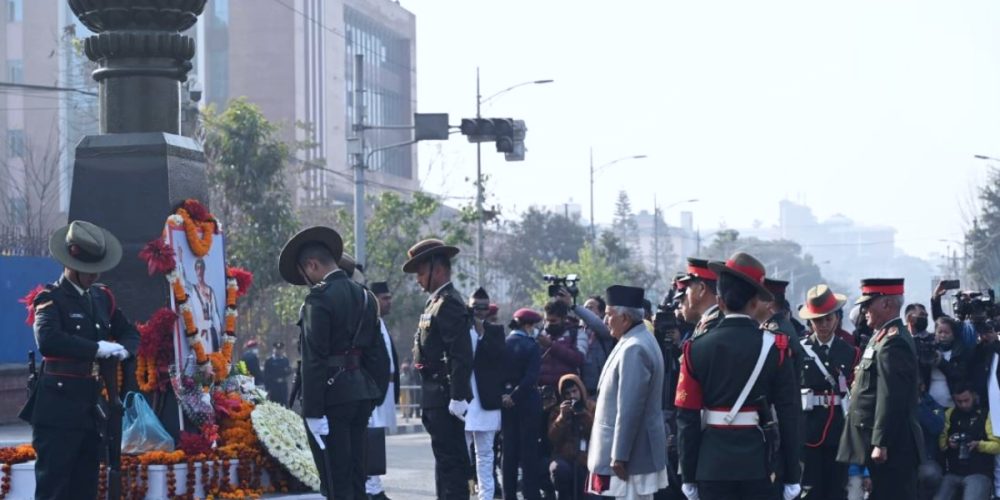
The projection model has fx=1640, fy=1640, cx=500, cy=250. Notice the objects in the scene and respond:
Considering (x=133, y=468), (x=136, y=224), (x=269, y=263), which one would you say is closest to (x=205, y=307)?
(x=136, y=224)

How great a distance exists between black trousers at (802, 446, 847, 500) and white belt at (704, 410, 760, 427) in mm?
3552

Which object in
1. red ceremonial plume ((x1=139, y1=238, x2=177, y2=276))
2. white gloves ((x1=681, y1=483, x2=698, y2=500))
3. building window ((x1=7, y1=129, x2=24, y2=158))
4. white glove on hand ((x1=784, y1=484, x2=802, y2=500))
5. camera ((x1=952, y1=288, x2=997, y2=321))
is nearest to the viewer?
white gloves ((x1=681, y1=483, x2=698, y2=500))

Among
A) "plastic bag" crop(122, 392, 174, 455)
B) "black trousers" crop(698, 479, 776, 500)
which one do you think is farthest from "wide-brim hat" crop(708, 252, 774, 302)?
"plastic bag" crop(122, 392, 174, 455)

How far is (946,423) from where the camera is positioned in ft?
44.9

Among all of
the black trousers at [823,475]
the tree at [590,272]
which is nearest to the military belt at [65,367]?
the black trousers at [823,475]

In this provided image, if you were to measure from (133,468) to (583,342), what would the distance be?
15.3ft

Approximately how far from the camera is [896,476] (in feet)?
36.5

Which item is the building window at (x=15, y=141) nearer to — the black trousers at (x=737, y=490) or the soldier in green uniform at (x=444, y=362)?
the soldier in green uniform at (x=444, y=362)

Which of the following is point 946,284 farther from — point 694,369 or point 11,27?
point 11,27

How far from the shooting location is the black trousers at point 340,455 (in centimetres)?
1096

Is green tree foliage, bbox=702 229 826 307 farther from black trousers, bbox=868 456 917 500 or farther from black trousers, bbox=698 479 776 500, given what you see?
black trousers, bbox=698 479 776 500

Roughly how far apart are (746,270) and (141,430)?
493 centimetres

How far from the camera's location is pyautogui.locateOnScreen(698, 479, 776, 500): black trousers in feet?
27.9

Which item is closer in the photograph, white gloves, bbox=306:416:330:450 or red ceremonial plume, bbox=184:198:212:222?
white gloves, bbox=306:416:330:450
